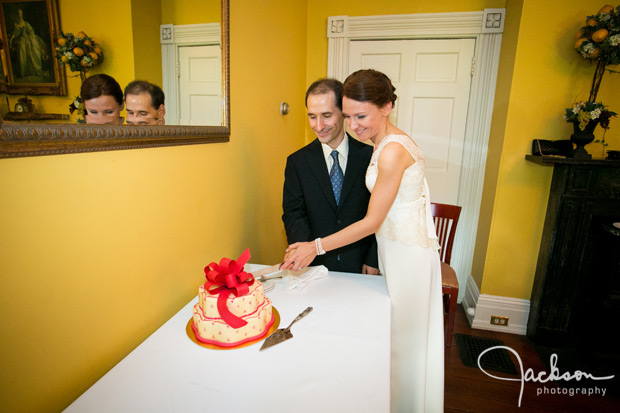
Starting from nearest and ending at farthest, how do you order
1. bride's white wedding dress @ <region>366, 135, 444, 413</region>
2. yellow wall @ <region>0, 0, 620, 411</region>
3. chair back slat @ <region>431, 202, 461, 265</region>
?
yellow wall @ <region>0, 0, 620, 411</region> < bride's white wedding dress @ <region>366, 135, 444, 413</region> < chair back slat @ <region>431, 202, 461, 265</region>

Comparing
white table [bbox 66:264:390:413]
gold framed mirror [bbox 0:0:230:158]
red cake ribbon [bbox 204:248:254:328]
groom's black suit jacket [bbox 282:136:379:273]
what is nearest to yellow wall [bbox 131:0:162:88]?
gold framed mirror [bbox 0:0:230:158]

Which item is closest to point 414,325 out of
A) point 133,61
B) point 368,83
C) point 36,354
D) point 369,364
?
point 369,364

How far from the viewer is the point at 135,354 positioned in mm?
927

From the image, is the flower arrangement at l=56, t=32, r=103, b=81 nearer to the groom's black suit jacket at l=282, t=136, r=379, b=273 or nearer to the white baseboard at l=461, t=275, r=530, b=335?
the groom's black suit jacket at l=282, t=136, r=379, b=273

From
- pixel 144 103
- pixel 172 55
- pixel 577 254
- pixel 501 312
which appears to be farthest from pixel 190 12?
pixel 501 312

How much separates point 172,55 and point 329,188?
0.90 meters

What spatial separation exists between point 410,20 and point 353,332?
2.76 metres

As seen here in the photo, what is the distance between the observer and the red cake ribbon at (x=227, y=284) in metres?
Result: 0.93

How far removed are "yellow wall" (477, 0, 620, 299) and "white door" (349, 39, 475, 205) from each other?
0.48 m

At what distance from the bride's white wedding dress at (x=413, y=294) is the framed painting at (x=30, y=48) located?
1.11 metres

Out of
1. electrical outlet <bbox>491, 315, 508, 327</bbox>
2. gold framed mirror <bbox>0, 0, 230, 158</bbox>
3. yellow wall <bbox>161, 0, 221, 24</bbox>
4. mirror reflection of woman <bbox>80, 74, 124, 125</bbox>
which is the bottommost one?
electrical outlet <bbox>491, 315, 508, 327</bbox>

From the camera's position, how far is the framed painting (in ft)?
1.93

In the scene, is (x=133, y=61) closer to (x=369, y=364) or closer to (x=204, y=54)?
(x=204, y=54)

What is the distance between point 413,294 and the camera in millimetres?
1483
